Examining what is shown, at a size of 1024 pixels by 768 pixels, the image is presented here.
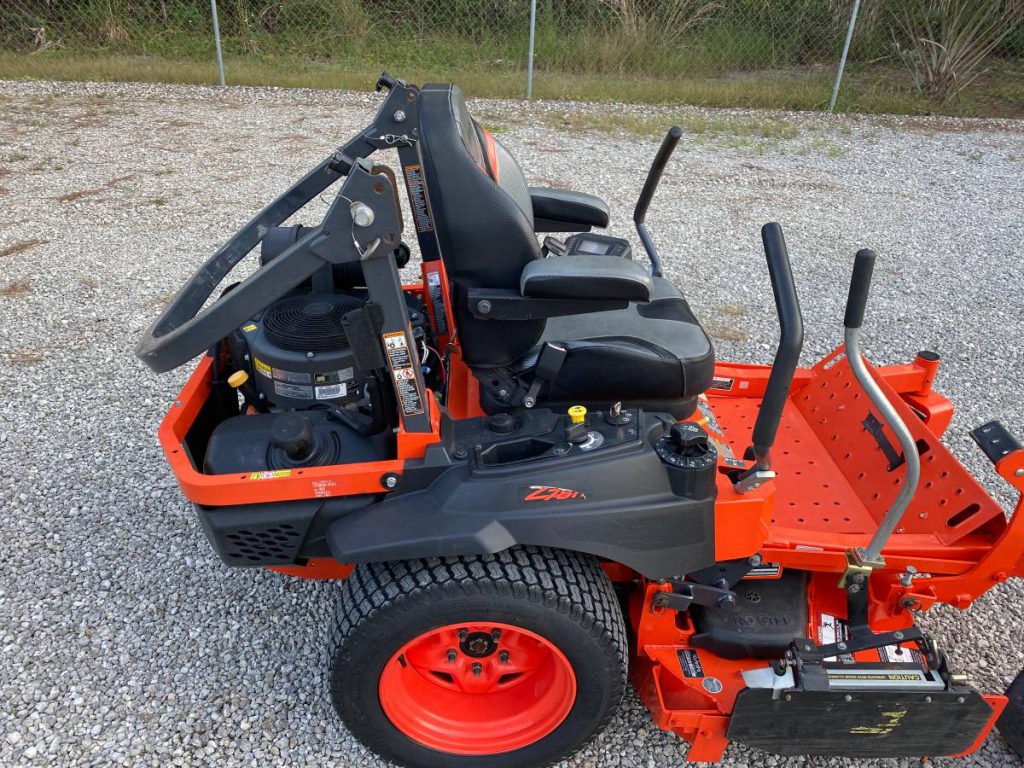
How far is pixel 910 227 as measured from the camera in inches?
228

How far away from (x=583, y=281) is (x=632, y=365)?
0.35 metres

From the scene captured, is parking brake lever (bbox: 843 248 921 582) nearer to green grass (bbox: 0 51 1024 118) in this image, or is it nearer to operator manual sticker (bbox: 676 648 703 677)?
operator manual sticker (bbox: 676 648 703 677)

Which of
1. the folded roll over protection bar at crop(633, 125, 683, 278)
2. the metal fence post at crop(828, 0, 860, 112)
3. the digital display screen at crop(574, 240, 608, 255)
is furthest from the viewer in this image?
the metal fence post at crop(828, 0, 860, 112)

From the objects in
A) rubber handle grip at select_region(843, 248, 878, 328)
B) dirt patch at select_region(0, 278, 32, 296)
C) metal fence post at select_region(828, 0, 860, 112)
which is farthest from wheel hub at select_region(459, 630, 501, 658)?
metal fence post at select_region(828, 0, 860, 112)

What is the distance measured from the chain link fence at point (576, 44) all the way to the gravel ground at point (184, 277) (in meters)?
0.82

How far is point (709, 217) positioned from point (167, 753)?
15.9ft

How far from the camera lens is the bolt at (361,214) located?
1.74 metres

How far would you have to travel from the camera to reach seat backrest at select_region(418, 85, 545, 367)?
→ 2047mm

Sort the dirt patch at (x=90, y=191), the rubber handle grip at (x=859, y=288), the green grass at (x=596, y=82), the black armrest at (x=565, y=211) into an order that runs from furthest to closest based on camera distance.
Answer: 1. the green grass at (x=596, y=82)
2. the dirt patch at (x=90, y=191)
3. the black armrest at (x=565, y=211)
4. the rubber handle grip at (x=859, y=288)

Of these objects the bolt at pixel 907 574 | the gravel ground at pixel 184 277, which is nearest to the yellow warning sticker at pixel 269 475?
the gravel ground at pixel 184 277

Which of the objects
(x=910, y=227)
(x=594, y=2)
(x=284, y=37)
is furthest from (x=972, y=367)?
(x=284, y=37)

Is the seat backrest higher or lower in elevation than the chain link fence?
higher

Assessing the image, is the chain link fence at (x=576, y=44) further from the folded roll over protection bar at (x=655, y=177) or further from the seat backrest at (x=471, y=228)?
the seat backrest at (x=471, y=228)

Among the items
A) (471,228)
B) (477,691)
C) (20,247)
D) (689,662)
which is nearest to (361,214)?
(471,228)
